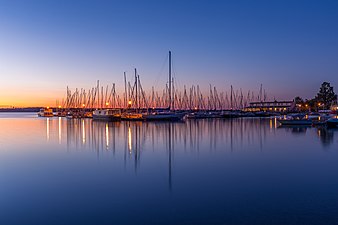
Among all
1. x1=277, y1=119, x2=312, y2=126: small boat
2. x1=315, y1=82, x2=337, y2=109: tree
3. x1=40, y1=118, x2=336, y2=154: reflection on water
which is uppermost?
x1=315, y1=82, x2=337, y2=109: tree

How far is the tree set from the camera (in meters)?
110

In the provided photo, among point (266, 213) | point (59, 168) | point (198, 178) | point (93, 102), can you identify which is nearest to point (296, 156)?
point (198, 178)

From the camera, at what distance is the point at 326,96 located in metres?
112

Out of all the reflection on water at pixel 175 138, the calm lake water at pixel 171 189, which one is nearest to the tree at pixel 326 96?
the reflection on water at pixel 175 138

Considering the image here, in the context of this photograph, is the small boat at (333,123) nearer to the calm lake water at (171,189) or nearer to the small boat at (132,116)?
the calm lake water at (171,189)

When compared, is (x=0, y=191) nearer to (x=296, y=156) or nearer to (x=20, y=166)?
(x=20, y=166)

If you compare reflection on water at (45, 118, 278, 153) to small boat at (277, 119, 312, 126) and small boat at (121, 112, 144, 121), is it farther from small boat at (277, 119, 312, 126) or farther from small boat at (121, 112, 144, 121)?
small boat at (121, 112, 144, 121)

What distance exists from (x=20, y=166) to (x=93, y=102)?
78.8 m

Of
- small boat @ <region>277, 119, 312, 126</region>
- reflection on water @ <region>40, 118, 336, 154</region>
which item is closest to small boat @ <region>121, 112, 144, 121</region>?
reflection on water @ <region>40, 118, 336, 154</region>

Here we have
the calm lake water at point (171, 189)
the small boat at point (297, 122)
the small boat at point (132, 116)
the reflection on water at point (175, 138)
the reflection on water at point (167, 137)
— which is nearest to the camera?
the calm lake water at point (171, 189)

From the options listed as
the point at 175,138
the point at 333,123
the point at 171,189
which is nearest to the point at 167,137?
the point at 175,138

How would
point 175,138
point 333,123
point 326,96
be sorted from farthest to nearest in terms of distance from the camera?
point 326,96 < point 333,123 < point 175,138

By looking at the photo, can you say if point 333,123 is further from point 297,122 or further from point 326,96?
point 326,96

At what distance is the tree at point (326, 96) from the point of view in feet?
361
